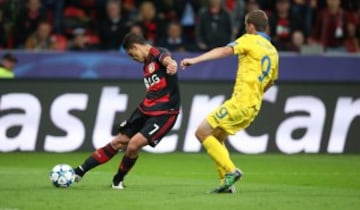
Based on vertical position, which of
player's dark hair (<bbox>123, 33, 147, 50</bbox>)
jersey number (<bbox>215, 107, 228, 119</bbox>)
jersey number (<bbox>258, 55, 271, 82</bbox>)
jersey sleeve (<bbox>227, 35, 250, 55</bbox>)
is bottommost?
jersey number (<bbox>215, 107, 228, 119</bbox>)

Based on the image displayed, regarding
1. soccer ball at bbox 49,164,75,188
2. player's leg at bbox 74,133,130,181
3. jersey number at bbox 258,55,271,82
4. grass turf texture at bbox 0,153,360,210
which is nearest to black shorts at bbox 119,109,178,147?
player's leg at bbox 74,133,130,181

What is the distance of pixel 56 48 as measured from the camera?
21.4m

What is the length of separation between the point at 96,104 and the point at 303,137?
364 cm

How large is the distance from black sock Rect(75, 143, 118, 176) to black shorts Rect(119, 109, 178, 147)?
0.93 feet

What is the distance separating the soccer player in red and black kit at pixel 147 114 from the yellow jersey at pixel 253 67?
0.93 metres

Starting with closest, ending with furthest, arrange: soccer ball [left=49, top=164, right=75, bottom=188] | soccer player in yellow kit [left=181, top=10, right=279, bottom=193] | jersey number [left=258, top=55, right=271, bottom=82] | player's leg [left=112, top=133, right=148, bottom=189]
Answer: soccer player in yellow kit [left=181, top=10, right=279, bottom=193]
jersey number [left=258, top=55, right=271, bottom=82]
soccer ball [left=49, top=164, right=75, bottom=188]
player's leg [left=112, top=133, right=148, bottom=189]

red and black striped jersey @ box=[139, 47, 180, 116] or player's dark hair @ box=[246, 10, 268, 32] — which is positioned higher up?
player's dark hair @ box=[246, 10, 268, 32]

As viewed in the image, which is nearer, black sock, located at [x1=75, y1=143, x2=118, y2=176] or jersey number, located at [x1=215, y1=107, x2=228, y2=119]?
jersey number, located at [x1=215, y1=107, x2=228, y2=119]

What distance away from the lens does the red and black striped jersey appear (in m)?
12.3

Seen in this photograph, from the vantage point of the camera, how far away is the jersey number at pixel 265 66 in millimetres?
11766

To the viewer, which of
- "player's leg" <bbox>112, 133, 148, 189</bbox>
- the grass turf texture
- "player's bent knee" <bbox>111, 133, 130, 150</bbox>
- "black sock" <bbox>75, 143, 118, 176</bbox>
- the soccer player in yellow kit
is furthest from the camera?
"player's bent knee" <bbox>111, 133, 130, 150</bbox>

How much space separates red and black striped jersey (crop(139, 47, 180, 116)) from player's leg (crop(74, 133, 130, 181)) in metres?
0.44

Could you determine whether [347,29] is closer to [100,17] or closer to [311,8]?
[311,8]

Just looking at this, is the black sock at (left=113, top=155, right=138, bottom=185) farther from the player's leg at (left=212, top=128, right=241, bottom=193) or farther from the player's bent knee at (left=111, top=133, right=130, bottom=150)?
the player's leg at (left=212, top=128, right=241, bottom=193)
